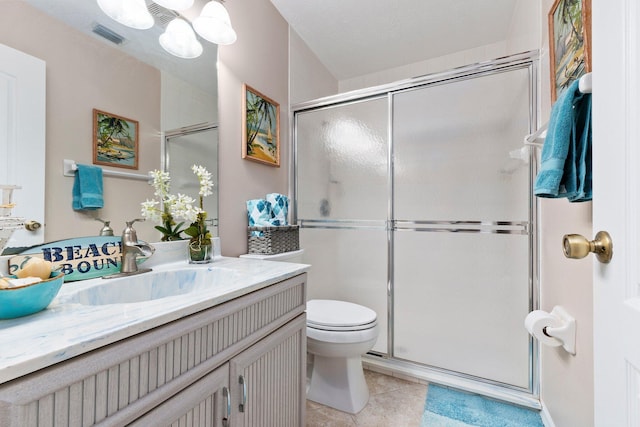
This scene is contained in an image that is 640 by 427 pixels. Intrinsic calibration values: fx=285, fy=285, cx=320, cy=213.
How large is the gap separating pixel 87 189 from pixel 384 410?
1.64 metres

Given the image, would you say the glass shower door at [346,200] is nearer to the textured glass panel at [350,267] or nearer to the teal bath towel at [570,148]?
the textured glass panel at [350,267]

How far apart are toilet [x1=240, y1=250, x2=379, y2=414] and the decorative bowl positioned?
0.98 meters

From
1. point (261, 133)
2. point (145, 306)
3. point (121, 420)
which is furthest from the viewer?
point (261, 133)

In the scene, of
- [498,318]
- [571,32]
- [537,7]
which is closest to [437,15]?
[537,7]

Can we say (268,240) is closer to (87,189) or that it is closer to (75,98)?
(87,189)

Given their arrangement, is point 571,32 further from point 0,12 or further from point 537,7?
point 0,12

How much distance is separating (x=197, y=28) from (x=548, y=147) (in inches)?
58.8

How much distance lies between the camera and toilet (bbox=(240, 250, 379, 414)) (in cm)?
142

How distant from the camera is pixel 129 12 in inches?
42.6

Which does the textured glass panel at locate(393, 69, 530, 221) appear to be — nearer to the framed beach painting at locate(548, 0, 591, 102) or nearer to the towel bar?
the framed beach painting at locate(548, 0, 591, 102)

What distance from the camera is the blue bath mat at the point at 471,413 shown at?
1353 mm

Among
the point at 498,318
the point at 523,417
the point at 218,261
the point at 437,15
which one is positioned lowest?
→ the point at 523,417

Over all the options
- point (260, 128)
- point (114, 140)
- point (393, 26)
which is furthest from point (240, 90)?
point (393, 26)

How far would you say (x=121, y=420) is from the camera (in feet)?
1.75
